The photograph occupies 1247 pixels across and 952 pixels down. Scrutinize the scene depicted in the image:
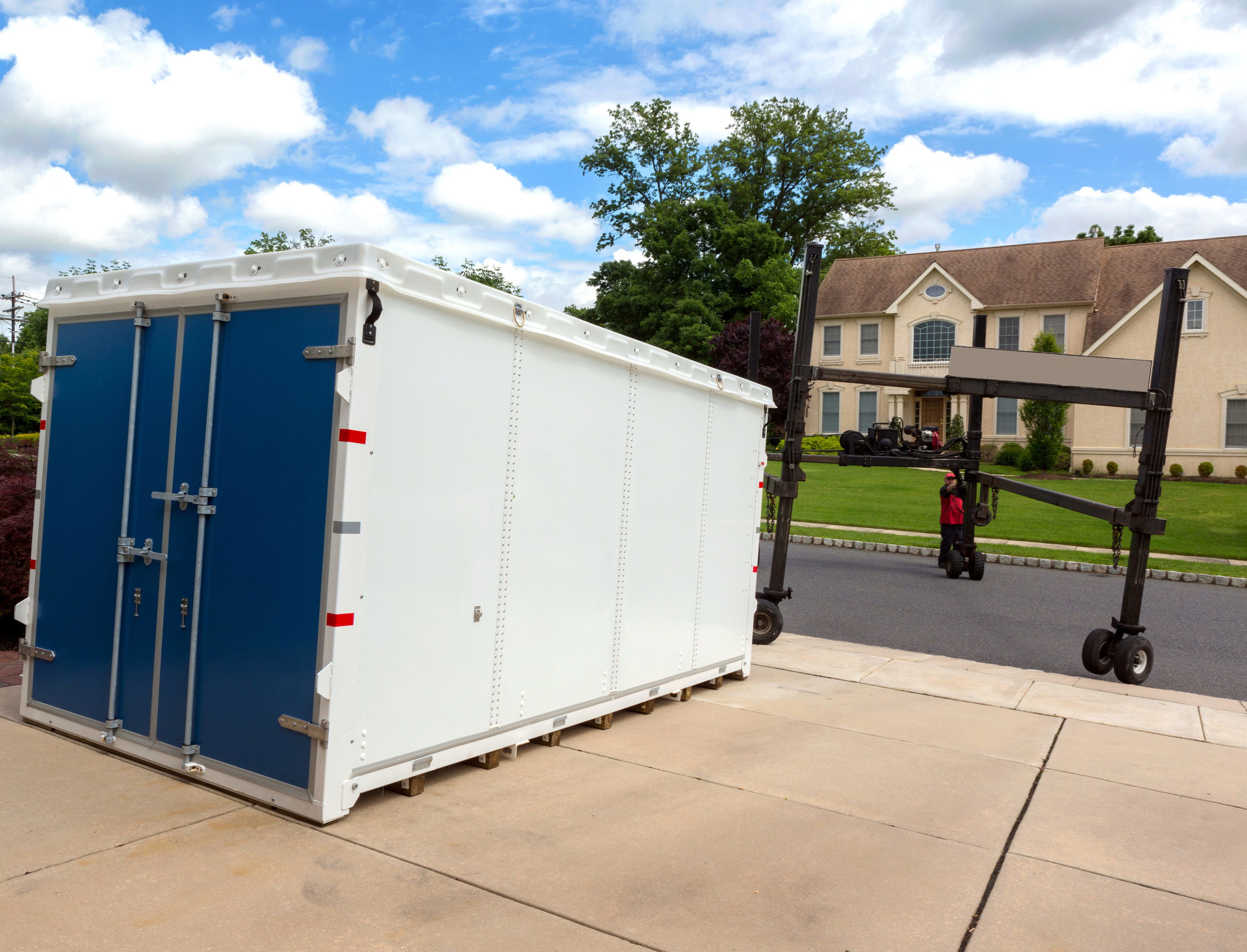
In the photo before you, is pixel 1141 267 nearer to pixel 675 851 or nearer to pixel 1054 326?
pixel 1054 326

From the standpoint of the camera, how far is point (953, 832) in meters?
5.15

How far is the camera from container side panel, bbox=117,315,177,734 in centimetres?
536

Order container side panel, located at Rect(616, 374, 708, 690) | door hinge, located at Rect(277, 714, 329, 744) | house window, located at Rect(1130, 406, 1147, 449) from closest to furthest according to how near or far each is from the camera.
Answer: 1. door hinge, located at Rect(277, 714, 329, 744)
2. container side panel, located at Rect(616, 374, 708, 690)
3. house window, located at Rect(1130, 406, 1147, 449)

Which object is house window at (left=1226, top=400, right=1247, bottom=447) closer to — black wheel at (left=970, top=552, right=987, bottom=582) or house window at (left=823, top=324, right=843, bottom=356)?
house window at (left=823, top=324, right=843, bottom=356)

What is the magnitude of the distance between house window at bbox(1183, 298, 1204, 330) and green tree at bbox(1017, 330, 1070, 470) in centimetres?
511

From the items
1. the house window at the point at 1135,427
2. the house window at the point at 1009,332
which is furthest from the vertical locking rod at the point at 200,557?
the house window at the point at 1009,332

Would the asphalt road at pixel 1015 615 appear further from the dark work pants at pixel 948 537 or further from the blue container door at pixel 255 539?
the blue container door at pixel 255 539

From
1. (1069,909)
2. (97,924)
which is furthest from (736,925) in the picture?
(97,924)

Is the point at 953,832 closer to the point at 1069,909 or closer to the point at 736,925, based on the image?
the point at 1069,909

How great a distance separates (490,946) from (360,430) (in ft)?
7.91

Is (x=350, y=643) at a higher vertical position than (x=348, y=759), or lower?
higher

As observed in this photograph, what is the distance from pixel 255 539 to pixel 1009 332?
→ 41837mm

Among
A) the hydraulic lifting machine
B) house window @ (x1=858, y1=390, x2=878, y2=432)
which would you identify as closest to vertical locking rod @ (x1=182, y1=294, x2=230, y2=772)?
the hydraulic lifting machine

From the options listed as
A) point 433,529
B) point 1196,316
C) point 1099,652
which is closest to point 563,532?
point 433,529
